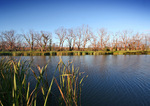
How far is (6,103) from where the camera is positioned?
7.82 ft

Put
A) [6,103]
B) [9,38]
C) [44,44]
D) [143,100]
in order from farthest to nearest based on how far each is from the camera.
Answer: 1. [9,38]
2. [44,44]
3. [143,100]
4. [6,103]

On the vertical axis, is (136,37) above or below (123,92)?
above

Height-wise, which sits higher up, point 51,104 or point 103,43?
point 103,43

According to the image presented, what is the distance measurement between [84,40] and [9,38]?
31525 millimetres

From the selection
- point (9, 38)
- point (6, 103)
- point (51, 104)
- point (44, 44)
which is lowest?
point (51, 104)

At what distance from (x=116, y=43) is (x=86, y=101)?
45.0 meters

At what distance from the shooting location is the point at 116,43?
4388 centimetres

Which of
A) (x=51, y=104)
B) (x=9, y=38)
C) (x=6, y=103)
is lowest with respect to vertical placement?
(x=51, y=104)

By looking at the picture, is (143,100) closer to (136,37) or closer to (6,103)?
(6,103)

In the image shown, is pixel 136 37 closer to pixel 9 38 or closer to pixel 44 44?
pixel 44 44

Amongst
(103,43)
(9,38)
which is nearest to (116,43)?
(103,43)

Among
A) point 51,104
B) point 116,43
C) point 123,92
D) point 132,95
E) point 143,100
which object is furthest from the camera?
point 116,43

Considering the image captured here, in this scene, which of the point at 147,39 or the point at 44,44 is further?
the point at 147,39

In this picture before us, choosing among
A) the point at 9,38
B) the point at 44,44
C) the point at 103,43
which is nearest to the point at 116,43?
the point at 103,43
